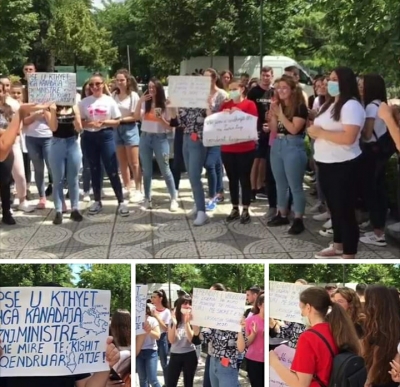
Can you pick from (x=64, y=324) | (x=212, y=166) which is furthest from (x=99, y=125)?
(x=64, y=324)

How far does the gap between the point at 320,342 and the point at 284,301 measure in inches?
13.7

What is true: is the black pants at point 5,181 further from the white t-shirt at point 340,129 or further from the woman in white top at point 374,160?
the woman in white top at point 374,160

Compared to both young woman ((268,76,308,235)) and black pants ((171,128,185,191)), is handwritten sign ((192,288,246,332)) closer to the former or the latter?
young woman ((268,76,308,235))

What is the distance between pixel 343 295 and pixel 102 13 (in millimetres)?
13148

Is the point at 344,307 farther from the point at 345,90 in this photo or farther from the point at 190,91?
the point at 190,91

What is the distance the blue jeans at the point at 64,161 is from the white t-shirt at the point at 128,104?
0.84 m

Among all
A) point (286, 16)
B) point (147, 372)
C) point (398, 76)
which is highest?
point (286, 16)

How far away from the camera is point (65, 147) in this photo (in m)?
5.21

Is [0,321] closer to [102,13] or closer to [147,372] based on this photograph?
[147,372]

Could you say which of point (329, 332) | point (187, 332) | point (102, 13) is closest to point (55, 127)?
point (187, 332)

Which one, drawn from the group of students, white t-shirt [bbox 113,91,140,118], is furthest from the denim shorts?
the group of students

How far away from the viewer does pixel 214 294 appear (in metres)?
2.85

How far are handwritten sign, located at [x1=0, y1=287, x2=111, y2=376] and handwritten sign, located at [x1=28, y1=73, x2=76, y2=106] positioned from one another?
2.85m

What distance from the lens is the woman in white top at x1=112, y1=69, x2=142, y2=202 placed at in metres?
5.95
